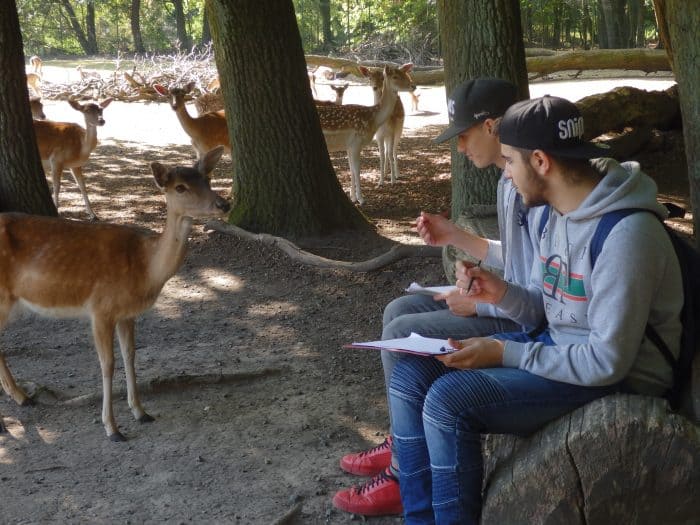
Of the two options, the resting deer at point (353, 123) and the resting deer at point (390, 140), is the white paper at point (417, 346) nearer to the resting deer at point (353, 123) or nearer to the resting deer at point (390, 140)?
the resting deer at point (353, 123)

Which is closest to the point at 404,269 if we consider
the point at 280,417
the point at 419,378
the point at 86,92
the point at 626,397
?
the point at 280,417

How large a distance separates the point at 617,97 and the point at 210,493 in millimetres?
7181

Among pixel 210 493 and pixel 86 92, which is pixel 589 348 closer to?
pixel 210 493

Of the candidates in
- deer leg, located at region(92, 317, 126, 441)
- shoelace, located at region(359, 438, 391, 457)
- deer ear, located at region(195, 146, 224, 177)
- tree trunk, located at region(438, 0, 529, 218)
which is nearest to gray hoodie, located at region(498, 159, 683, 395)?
shoelace, located at region(359, 438, 391, 457)

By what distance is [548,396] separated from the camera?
2602 mm

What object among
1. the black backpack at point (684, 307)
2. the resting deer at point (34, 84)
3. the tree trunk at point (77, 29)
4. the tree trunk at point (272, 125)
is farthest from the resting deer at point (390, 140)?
the tree trunk at point (77, 29)

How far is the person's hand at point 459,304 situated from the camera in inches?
130

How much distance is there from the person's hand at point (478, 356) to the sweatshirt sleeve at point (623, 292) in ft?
0.92

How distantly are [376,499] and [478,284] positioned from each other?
103 cm

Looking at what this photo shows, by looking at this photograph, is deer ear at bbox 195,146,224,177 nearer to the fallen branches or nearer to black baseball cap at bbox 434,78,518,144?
Answer: black baseball cap at bbox 434,78,518,144

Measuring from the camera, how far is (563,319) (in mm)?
2707

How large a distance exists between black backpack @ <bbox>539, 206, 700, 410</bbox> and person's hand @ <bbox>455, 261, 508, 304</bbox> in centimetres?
48

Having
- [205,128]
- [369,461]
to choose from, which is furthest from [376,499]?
[205,128]

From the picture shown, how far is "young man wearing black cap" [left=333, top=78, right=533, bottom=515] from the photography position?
3270 mm
